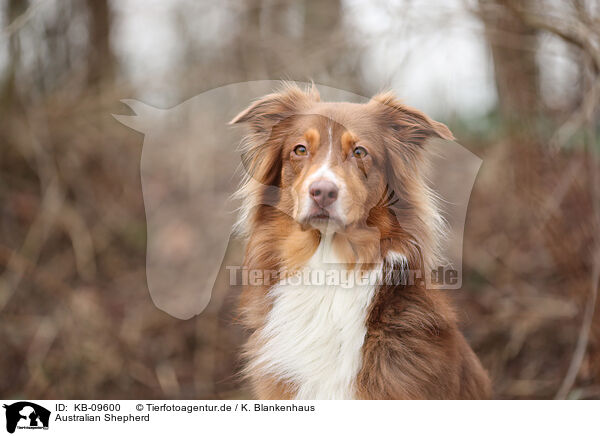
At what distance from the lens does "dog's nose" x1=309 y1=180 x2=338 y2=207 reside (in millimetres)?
1826

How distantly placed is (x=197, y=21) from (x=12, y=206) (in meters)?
2.57

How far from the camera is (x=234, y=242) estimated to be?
2553 mm

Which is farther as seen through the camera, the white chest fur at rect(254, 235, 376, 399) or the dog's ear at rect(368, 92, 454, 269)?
the white chest fur at rect(254, 235, 376, 399)

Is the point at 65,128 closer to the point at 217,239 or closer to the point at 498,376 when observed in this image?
the point at 217,239

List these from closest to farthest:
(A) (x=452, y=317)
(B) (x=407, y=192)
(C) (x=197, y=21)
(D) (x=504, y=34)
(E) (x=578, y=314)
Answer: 1. (B) (x=407, y=192)
2. (A) (x=452, y=317)
3. (D) (x=504, y=34)
4. (C) (x=197, y=21)
5. (E) (x=578, y=314)

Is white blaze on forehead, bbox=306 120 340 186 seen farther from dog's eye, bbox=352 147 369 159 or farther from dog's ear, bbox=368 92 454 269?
dog's ear, bbox=368 92 454 269

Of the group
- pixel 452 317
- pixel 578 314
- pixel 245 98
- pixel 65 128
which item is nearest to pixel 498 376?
pixel 578 314

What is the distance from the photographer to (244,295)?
2.39 metres

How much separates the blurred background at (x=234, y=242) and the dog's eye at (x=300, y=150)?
57 cm
